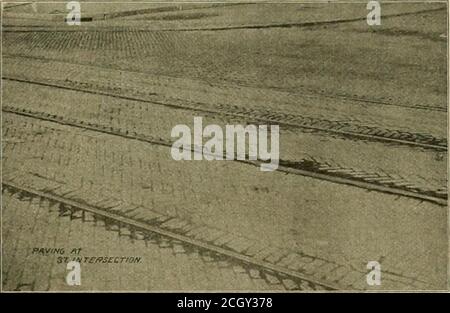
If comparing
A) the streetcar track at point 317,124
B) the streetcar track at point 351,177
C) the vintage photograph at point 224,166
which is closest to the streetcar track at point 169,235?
the vintage photograph at point 224,166

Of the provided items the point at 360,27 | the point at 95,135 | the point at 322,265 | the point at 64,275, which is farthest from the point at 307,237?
the point at 360,27

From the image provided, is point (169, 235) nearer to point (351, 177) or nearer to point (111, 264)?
point (111, 264)

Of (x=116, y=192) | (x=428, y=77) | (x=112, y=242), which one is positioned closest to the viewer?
(x=112, y=242)

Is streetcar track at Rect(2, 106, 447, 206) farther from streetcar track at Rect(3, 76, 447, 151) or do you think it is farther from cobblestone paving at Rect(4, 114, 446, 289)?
streetcar track at Rect(3, 76, 447, 151)

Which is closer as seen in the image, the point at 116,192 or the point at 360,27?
the point at 116,192

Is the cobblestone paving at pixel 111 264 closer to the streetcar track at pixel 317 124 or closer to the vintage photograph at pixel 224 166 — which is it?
the vintage photograph at pixel 224 166

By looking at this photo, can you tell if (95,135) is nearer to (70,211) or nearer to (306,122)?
(70,211)
